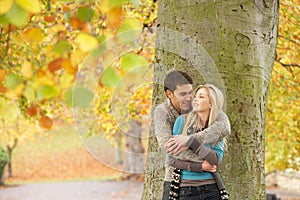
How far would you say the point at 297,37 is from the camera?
822cm

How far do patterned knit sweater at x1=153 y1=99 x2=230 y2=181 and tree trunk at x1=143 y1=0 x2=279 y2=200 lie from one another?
456 mm

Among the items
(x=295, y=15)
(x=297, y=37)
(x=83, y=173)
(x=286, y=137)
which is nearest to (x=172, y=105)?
(x=295, y=15)

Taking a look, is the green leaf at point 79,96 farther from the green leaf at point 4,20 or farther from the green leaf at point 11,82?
the green leaf at point 11,82

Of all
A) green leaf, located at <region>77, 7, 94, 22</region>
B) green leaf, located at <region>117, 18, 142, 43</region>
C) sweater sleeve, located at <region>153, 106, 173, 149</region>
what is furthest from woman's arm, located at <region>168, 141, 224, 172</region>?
green leaf, located at <region>77, 7, 94, 22</region>

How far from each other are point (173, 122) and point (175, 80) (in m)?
0.25

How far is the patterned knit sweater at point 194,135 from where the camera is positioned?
2.72 meters

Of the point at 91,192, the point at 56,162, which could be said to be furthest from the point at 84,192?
the point at 56,162

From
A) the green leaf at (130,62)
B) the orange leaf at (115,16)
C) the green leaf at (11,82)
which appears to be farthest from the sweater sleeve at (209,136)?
the green leaf at (11,82)

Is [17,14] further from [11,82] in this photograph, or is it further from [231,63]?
[231,63]

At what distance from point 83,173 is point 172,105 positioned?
23188 millimetres

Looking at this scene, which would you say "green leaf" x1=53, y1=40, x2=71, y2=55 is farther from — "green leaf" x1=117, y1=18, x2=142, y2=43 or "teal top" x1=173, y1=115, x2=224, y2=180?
"teal top" x1=173, y1=115, x2=224, y2=180

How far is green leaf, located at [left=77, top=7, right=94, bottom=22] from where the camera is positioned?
10.2 ft

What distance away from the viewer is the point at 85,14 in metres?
3.12

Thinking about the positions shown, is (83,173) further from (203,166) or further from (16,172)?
(203,166)
